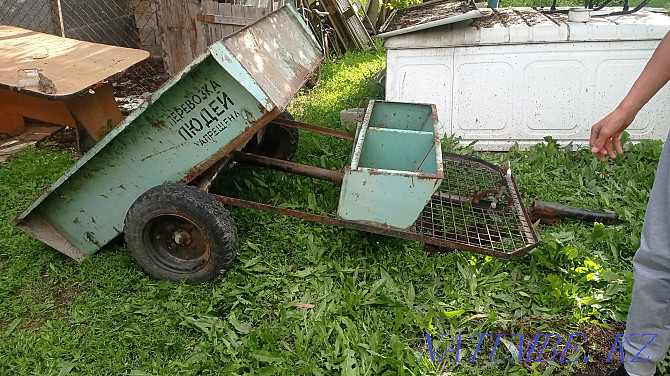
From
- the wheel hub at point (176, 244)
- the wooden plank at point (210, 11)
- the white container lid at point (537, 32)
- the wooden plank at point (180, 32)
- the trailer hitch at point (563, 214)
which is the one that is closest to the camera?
the wheel hub at point (176, 244)

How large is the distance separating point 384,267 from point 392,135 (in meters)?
0.99

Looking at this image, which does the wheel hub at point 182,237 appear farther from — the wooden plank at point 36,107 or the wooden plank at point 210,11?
the wooden plank at point 210,11

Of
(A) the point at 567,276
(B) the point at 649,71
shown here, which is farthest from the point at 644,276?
(A) the point at 567,276

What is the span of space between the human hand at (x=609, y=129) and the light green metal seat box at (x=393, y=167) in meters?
0.84

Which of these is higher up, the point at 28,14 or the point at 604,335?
the point at 28,14

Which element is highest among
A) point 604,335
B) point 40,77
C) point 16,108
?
point 40,77

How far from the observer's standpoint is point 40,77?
123 inches

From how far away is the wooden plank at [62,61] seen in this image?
10.2ft

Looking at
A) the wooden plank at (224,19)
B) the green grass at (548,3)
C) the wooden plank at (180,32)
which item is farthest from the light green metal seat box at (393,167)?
the green grass at (548,3)

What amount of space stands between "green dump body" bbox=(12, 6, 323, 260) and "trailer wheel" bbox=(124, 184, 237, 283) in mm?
215

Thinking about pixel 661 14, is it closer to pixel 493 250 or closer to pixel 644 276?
pixel 493 250

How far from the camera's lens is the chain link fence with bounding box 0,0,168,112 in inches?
245

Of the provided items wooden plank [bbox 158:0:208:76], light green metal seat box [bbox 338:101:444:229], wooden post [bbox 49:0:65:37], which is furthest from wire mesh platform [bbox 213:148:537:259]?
wooden post [bbox 49:0:65:37]

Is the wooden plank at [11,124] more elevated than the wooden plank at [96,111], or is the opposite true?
the wooden plank at [96,111]
